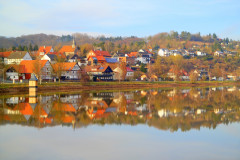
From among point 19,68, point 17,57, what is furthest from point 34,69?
point 17,57

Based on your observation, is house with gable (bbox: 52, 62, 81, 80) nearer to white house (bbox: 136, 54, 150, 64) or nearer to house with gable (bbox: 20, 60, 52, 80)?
house with gable (bbox: 20, 60, 52, 80)

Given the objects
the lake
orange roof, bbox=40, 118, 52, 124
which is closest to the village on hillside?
orange roof, bbox=40, 118, 52, 124

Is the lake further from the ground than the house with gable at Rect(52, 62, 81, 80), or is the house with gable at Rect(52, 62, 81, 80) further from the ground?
the house with gable at Rect(52, 62, 81, 80)

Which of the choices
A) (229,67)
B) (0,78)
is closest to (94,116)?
(0,78)

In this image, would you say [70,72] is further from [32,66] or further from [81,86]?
[81,86]

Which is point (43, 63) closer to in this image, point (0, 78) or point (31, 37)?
point (0, 78)

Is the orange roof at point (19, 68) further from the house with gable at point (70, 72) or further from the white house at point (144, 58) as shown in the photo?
the white house at point (144, 58)

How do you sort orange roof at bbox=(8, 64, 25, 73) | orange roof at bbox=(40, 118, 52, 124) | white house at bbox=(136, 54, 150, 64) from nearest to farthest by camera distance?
1. orange roof at bbox=(40, 118, 52, 124)
2. orange roof at bbox=(8, 64, 25, 73)
3. white house at bbox=(136, 54, 150, 64)

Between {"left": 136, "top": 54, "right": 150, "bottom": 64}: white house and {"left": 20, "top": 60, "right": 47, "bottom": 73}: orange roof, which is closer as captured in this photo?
{"left": 20, "top": 60, "right": 47, "bottom": 73}: orange roof

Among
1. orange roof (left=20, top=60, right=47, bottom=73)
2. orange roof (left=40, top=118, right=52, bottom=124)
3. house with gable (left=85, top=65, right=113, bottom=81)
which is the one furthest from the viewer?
house with gable (left=85, top=65, right=113, bottom=81)

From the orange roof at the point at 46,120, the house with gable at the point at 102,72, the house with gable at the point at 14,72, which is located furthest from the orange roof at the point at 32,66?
the orange roof at the point at 46,120

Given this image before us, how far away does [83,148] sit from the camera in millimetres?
12414

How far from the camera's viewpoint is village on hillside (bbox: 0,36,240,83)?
48.2 m

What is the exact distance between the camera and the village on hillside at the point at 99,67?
48.2m
